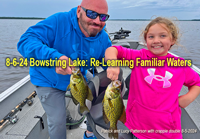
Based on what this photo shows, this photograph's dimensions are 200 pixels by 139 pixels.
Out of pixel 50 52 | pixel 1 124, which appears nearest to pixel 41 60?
pixel 50 52

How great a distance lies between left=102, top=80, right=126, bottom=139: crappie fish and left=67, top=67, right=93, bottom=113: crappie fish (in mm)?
214

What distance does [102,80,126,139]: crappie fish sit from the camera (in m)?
1.24

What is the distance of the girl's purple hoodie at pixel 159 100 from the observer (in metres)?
1.54

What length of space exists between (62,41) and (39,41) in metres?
0.35

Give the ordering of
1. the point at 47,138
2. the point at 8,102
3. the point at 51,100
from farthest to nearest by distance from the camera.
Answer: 1. the point at 8,102
2. the point at 47,138
3. the point at 51,100

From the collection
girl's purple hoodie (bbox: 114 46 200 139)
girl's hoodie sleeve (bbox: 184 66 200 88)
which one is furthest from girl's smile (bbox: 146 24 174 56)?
girl's hoodie sleeve (bbox: 184 66 200 88)

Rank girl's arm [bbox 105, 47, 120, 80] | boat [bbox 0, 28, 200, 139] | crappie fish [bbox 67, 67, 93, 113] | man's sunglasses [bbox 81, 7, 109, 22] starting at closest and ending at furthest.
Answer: girl's arm [bbox 105, 47, 120, 80] → crappie fish [bbox 67, 67, 93, 113] → man's sunglasses [bbox 81, 7, 109, 22] → boat [bbox 0, 28, 200, 139]

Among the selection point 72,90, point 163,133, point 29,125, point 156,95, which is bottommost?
point 29,125

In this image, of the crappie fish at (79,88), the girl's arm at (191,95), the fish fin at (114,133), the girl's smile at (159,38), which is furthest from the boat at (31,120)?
the girl's arm at (191,95)

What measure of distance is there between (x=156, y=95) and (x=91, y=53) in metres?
1.10

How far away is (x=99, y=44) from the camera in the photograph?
212cm

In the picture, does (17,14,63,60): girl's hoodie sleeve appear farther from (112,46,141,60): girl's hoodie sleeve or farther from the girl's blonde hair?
the girl's blonde hair

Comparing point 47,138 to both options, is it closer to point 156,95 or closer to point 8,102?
point 8,102

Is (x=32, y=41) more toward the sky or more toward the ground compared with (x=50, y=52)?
more toward the sky
